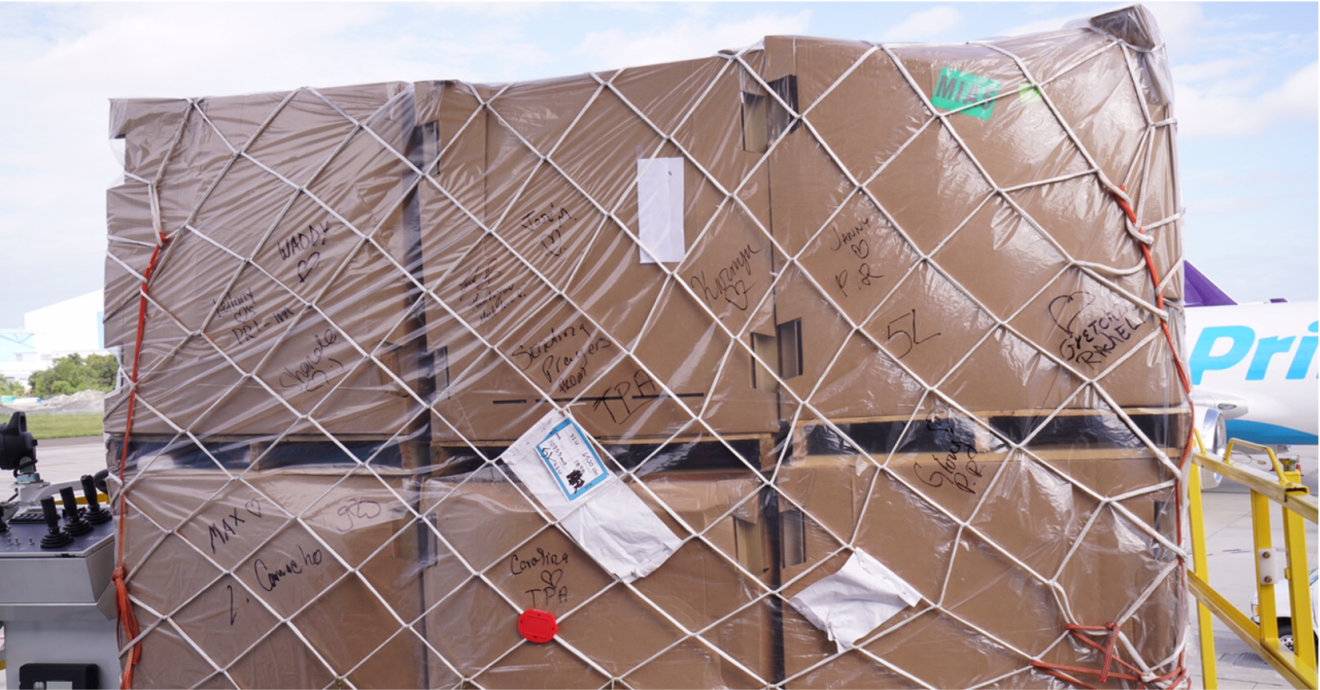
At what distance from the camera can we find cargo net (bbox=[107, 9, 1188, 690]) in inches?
82.4

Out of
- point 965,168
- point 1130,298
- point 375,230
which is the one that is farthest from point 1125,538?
point 375,230

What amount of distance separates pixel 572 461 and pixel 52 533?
1.64 meters

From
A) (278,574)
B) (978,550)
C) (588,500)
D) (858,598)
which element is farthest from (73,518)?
(978,550)

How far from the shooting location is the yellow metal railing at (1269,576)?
2041mm

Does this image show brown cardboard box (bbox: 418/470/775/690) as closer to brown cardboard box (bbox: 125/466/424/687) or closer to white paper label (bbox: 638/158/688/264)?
brown cardboard box (bbox: 125/466/424/687)

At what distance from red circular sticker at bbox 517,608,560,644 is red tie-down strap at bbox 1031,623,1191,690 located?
1207 mm

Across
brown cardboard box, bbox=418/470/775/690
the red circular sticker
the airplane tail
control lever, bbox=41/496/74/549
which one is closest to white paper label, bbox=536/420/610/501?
brown cardboard box, bbox=418/470/775/690

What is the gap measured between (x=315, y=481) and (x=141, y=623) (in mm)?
718

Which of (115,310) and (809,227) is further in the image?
(115,310)

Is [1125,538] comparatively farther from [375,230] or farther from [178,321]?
[178,321]

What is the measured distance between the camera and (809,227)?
211 centimetres

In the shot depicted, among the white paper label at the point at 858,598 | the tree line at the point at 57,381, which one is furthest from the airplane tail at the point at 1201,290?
the tree line at the point at 57,381

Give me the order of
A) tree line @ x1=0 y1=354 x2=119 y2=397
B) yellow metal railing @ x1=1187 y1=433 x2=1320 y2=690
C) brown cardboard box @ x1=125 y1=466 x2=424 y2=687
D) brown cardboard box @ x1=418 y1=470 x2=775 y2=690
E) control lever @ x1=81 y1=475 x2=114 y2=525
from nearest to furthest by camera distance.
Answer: yellow metal railing @ x1=1187 y1=433 x2=1320 y2=690 < brown cardboard box @ x1=418 y1=470 x2=775 y2=690 < brown cardboard box @ x1=125 y1=466 x2=424 y2=687 < control lever @ x1=81 y1=475 x2=114 y2=525 < tree line @ x1=0 y1=354 x2=119 y2=397

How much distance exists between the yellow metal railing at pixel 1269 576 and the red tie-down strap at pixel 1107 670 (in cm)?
25
